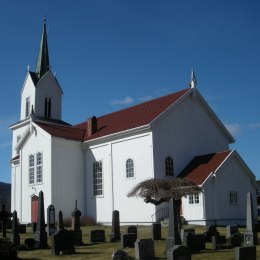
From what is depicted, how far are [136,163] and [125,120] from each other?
5116mm

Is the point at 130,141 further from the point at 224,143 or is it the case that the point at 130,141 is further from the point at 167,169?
the point at 224,143

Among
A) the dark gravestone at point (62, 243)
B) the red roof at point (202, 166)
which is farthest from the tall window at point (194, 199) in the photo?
the dark gravestone at point (62, 243)

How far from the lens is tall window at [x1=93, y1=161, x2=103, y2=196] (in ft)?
121

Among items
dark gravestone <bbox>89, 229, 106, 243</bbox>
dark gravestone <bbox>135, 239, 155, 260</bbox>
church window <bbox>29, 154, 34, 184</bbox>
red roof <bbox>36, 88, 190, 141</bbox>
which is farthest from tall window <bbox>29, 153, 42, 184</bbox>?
dark gravestone <bbox>135, 239, 155, 260</bbox>

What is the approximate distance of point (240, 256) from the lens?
11.0 m

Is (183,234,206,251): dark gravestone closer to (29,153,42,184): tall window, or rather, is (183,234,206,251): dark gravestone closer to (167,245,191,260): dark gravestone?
(167,245,191,260): dark gravestone

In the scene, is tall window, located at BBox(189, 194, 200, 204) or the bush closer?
the bush

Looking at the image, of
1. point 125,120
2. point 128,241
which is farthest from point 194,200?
point 128,241

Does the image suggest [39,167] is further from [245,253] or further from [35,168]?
[245,253]

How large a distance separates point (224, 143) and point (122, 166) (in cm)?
1000

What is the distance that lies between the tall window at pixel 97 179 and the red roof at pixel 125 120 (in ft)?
7.96

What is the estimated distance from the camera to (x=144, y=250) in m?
14.6

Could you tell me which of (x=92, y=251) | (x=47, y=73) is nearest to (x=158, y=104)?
(x=47, y=73)

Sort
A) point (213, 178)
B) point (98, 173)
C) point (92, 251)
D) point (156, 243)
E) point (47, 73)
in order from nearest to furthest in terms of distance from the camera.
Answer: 1. point (92, 251)
2. point (156, 243)
3. point (213, 178)
4. point (98, 173)
5. point (47, 73)
